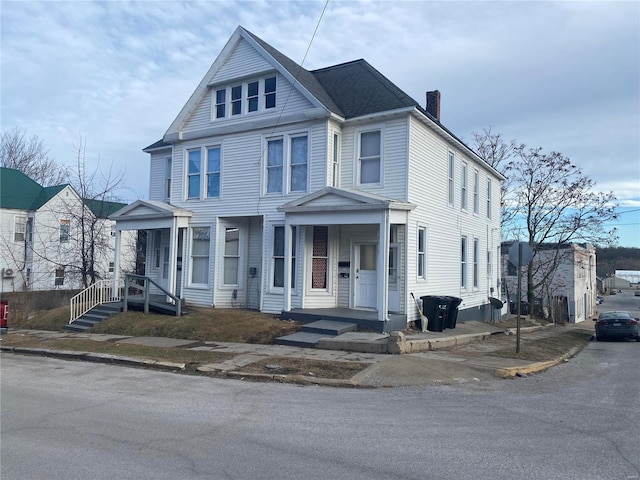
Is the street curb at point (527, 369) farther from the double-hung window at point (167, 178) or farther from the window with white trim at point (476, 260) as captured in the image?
the double-hung window at point (167, 178)

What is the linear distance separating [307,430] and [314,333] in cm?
768

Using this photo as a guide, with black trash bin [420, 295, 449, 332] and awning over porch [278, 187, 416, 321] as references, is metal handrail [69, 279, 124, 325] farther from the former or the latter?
black trash bin [420, 295, 449, 332]

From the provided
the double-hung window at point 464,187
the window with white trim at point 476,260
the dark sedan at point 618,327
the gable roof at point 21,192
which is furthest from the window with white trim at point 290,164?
the gable roof at point 21,192

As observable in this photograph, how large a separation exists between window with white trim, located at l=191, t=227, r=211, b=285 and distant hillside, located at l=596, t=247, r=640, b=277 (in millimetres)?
104187

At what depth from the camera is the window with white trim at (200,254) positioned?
19.0 m

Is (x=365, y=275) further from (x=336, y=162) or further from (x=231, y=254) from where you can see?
(x=231, y=254)

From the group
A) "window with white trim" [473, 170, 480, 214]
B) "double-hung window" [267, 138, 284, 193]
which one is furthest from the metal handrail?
"window with white trim" [473, 170, 480, 214]

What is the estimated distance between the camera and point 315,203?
15.6m

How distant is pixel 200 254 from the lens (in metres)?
19.1

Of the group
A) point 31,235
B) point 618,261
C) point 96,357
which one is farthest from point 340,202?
point 618,261

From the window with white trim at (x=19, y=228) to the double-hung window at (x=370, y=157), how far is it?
106 feet

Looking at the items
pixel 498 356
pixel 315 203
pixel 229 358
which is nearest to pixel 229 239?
pixel 315 203

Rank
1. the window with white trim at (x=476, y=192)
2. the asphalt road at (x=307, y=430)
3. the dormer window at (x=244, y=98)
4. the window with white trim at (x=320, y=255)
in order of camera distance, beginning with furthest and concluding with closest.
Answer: the window with white trim at (x=476, y=192) → the dormer window at (x=244, y=98) → the window with white trim at (x=320, y=255) → the asphalt road at (x=307, y=430)

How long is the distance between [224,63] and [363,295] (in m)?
10.0
